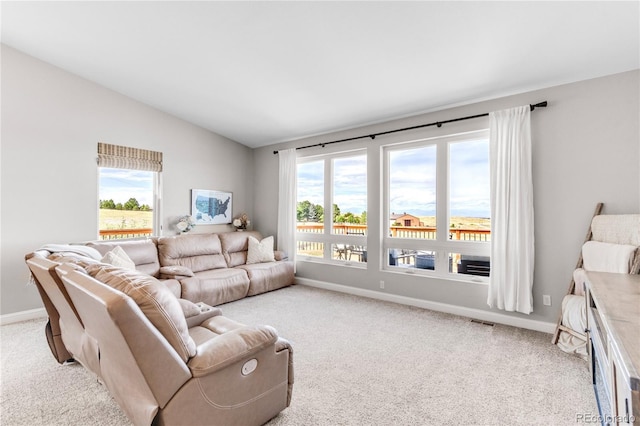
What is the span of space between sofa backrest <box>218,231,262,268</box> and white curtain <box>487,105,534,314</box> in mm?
3658

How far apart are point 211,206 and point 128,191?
1306 millimetres

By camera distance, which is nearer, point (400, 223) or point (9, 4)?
point (9, 4)

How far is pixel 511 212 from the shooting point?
3.32m

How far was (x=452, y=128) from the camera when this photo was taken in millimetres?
3820

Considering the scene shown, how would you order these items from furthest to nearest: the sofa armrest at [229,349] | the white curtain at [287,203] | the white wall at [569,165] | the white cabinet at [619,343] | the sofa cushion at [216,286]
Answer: the white curtain at [287,203] < the sofa cushion at [216,286] < the white wall at [569,165] < the sofa armrest at [229,349] < the white cabinet at [619,343]

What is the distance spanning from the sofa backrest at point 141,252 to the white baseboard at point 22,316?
1039mm

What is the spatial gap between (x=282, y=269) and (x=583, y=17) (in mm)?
4456

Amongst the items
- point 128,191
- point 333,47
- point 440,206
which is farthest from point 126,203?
point 440,206

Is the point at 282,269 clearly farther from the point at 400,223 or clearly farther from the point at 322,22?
the point at 322,22

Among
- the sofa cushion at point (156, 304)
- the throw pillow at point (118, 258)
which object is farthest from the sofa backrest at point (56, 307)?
the throw pillow at point (118, 258)

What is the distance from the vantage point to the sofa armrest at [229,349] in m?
1.43

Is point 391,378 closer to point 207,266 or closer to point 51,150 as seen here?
point 207,266

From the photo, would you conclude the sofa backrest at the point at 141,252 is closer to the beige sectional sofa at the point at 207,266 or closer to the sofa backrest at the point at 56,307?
the beige sectional sofa at the point at 207,266

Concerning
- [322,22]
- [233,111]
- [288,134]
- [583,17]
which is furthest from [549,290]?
[233,111]
